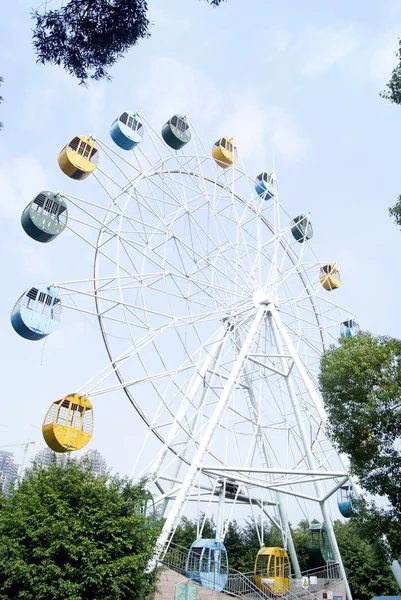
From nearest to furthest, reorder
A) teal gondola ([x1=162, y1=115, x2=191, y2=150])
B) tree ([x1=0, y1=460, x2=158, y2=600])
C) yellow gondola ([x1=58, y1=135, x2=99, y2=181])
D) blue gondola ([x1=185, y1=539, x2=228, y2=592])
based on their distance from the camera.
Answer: tree ([x1=0, y1=460, x2=158, y2=600]), blue gondola ([x1=185, y1=539, x2=228, y2=592]), yellow gondola ([x1=58, y1=135, x2=99, y2=181]), teal gondola ([x1=162, y1=115, x2=191, y2=150])

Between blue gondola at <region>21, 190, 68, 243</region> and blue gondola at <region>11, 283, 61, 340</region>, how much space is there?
189 centimetres

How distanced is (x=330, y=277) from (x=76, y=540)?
62.6 feet

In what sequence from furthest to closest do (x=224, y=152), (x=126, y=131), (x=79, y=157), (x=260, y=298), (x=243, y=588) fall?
(x=224, y=152) → (x=260, y=298) → (x=126, y=131) → (x=243, y=588) → (x=79, y=157)

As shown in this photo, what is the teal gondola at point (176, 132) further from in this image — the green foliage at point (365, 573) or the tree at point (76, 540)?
the green foliage at point (365, 573)

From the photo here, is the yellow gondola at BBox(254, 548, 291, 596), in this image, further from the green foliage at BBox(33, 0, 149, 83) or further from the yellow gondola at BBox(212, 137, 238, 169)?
the green foliage at BBox(33, 0, 149, 83)

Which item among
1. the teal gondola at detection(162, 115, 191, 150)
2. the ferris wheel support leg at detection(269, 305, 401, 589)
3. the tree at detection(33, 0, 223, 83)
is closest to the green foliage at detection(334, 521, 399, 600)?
the ferris wheel support leg at detection(269, 305, 401, 589)

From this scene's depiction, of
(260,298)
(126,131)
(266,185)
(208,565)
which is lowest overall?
(208,565)

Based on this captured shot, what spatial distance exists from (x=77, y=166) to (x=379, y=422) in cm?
1386

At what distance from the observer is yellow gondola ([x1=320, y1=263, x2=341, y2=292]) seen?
3011cm

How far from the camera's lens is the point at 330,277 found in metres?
30.1

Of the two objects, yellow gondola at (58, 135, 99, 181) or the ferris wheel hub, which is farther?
the ferris wheel hub

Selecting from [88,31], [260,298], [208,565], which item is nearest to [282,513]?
[208,565]

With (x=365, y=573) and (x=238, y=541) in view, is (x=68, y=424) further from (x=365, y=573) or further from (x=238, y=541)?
(x=365, y=573)

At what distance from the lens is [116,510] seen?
689 inches
